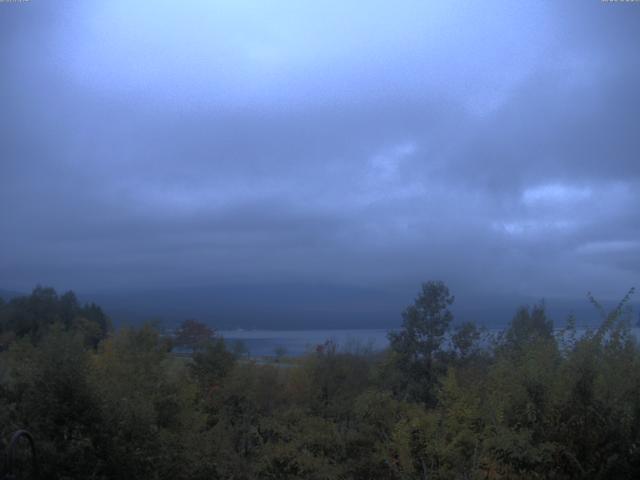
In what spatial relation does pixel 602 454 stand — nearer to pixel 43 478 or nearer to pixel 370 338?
pixel 43 478

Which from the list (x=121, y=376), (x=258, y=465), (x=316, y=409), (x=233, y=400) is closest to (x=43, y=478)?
(x=121, y=376)

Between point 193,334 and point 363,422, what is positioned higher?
point 193,334

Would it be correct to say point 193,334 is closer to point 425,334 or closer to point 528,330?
point 425,334

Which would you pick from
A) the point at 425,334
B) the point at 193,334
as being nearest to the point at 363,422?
the point at 425,334

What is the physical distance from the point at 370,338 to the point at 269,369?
286 inches

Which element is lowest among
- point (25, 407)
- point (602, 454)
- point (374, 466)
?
point (374, 466)

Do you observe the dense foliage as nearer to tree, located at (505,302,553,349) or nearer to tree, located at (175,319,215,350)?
tree, located at (505,302,553,349)

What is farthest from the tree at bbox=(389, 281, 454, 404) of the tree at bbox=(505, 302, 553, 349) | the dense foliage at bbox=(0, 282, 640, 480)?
the dense foliage at bbox=(0, 282, 640, 480)

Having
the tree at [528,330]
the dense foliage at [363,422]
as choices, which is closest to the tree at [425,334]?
the tree at [528,330]

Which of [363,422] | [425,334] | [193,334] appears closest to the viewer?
[363,422]

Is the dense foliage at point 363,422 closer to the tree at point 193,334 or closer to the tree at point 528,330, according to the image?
the tree at point 528,330

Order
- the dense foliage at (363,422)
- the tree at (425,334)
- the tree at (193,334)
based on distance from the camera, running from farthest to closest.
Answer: the tree at (193,334) → the tree at (425,334) → the dense foliage at (363,422)

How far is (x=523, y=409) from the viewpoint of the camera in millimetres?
10812

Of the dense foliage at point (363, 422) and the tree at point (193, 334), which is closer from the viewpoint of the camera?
the dense foliage at point (363, 422)
